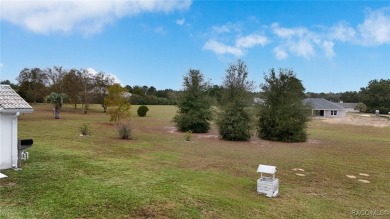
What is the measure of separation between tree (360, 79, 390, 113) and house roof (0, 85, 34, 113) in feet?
232

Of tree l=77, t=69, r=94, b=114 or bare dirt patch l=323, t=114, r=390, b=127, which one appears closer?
bare dirt patch l=323, t=114, r=390, b=127

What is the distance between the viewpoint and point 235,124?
20.8 meters

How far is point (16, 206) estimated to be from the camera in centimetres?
602

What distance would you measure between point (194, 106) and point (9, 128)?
1789cm

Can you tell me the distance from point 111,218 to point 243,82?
2619 centimetres

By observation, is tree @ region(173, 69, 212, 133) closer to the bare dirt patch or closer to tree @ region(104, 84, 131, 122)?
tree @ region(104, 84, 131, 122)

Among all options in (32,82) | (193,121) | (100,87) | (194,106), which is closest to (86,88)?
(100,87)

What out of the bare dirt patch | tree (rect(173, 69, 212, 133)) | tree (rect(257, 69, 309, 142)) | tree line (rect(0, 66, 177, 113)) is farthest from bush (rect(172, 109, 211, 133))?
the bare dirt patch

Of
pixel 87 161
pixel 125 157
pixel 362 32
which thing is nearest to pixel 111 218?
pixel 87 161

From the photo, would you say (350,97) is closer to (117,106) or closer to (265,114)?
(265,114)

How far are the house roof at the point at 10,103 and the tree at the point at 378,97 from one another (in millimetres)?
70860

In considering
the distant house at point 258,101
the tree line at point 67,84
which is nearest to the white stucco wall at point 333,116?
the tree line at point 67,84

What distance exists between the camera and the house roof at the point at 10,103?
817cm

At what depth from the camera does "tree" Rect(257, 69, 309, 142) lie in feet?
71.7
